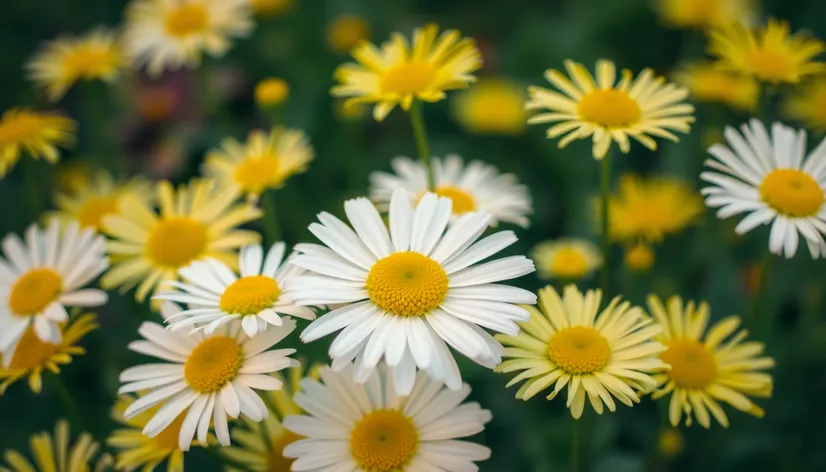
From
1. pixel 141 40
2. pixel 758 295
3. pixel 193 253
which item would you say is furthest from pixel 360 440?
pixel 141 40

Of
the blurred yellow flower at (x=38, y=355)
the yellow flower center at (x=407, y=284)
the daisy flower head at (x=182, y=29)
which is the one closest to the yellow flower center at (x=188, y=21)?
the daisy flower head at (x=182, y=29)

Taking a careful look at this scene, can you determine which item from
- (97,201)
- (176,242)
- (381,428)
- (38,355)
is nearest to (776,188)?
(381,428)

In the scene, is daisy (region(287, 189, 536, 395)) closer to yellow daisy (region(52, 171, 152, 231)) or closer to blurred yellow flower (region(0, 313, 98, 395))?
blurred yellow flower (region(0, 313, 98, 395))

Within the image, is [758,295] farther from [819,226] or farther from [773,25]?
[773,25]

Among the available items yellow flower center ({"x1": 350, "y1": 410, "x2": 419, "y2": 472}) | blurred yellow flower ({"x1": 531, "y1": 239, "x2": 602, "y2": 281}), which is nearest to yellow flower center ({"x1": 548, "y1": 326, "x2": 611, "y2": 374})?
yellow flower center ({"x1": 350, "y1": 410, "x2": 419, "y2": 472})

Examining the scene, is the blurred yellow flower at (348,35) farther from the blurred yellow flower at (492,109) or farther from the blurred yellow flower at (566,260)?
the blurred yellow flower at (566,260)

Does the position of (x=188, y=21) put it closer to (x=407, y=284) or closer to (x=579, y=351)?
(x=407, y=284)
